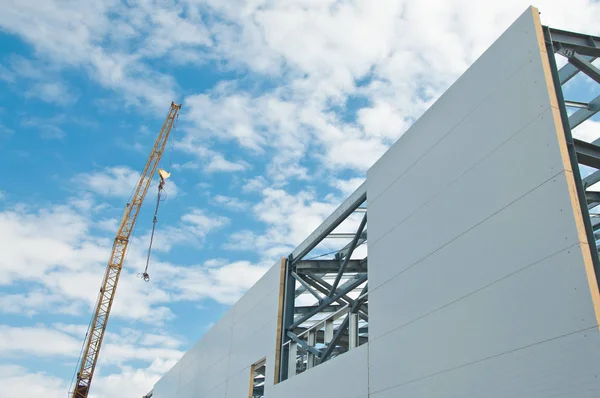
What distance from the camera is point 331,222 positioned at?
18125 mm

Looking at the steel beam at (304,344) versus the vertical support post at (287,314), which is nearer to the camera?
the steel beam at (304,344)

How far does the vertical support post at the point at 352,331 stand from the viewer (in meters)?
14.8

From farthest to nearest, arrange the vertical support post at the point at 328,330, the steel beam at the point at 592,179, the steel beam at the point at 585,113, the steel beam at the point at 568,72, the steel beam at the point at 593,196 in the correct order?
Result: the vertical support post at the point at 328,330
the steel beam at the point at 593,196
the steel beam at the point at 592,179
the steel beam at the point at 585,113
the steel beam at the point at 568,72

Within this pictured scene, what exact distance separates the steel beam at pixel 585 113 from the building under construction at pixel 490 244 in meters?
0.03

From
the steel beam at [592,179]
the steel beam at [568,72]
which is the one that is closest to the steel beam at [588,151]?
the steel beam at [568,72]

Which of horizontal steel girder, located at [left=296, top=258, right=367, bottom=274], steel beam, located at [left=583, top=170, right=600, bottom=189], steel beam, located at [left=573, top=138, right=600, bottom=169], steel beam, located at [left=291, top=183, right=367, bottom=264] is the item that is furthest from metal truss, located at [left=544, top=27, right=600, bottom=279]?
horizontal steel girder, located at [left=296, top=258, right=367, bottom=274]

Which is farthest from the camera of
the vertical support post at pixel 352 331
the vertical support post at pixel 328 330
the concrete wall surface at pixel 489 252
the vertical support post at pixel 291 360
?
the vertical support post at pixel 291 360

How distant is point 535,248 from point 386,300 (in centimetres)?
463

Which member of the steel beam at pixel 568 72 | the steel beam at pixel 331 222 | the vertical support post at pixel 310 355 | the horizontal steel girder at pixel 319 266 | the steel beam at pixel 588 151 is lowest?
the vertical support post at pixel 310 355

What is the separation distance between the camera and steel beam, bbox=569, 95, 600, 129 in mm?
12992

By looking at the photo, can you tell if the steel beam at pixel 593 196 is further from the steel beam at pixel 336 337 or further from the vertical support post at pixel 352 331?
the steel beam at pixel 336 337

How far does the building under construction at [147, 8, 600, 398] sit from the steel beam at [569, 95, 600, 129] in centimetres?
3

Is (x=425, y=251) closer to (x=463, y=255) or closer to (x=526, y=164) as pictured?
(x=463, y=255)

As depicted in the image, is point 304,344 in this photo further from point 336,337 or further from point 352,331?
point 352,331
